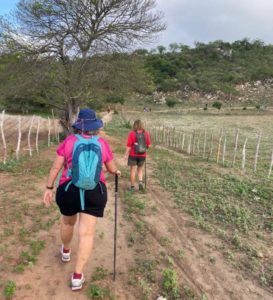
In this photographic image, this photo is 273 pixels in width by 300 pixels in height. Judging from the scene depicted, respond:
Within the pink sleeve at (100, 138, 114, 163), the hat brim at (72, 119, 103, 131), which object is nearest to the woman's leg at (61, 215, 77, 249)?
the pink sleeve at (100, 138, 114, 163)

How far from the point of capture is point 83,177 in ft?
12.2

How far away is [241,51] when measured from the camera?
98.2 metres

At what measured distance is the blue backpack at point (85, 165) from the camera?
3.71 m

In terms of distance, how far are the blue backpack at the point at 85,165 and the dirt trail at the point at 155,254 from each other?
1.04 m

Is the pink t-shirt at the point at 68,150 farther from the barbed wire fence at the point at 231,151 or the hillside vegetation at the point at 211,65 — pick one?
the hillside vegetation at the point at 211,65

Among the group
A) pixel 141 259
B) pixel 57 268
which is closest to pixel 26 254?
pixel 57 268

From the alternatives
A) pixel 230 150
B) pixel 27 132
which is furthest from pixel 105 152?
pixel 27 132

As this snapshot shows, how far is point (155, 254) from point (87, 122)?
2.16 metres

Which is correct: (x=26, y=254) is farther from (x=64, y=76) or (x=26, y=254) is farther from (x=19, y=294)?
(x=64, y=76)

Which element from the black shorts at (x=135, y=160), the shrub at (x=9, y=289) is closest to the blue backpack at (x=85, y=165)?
the shrub at (x=9, y=289)

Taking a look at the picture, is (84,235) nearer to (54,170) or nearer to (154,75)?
(54,170)

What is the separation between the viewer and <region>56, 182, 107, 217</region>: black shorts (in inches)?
151

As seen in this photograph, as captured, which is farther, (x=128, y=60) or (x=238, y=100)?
(x=238, y=100)

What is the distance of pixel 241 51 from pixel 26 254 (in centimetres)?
10142
